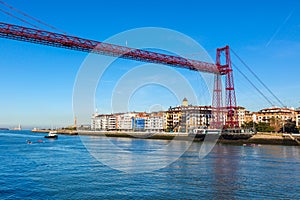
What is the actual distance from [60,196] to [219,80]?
81.9ft

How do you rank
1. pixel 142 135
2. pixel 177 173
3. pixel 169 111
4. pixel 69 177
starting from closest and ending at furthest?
pixel 69 177
pixel 177 173
pixel 142 135
pixel 169 111

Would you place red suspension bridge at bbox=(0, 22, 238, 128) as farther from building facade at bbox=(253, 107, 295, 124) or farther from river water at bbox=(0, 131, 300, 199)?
building facade at bbox=(253, 107, 295, 124)

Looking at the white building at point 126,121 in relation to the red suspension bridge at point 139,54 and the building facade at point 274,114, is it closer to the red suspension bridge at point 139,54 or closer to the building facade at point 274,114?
the building facade at point 274,114

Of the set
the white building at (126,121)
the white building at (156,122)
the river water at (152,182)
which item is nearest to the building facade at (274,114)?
the white building at (156,122)

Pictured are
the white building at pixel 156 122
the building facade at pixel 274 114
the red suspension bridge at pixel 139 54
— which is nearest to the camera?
the red suspension bridge at pixel 139 54

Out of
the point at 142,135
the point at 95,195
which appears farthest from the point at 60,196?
the point at 142,135

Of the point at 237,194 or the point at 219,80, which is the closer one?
the point at 237,194

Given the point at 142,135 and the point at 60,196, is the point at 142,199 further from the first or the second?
the point at 142,135

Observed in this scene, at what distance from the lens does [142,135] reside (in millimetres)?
50406

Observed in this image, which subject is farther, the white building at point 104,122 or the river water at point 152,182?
the white building at point 104,122

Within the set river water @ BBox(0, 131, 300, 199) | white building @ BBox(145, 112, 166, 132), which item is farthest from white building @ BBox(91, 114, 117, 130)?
river water @ BBox(0, 131, 300, 199)

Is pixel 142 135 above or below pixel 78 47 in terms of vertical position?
below

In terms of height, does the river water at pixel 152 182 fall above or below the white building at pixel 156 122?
below

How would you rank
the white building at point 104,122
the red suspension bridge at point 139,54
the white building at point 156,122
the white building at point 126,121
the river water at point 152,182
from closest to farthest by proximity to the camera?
the river water at point 152,182 < the red suspension bridge at point 139,54 < the white building at point 156,122 < the white building at point 126,121 < the white building at point 104,122
